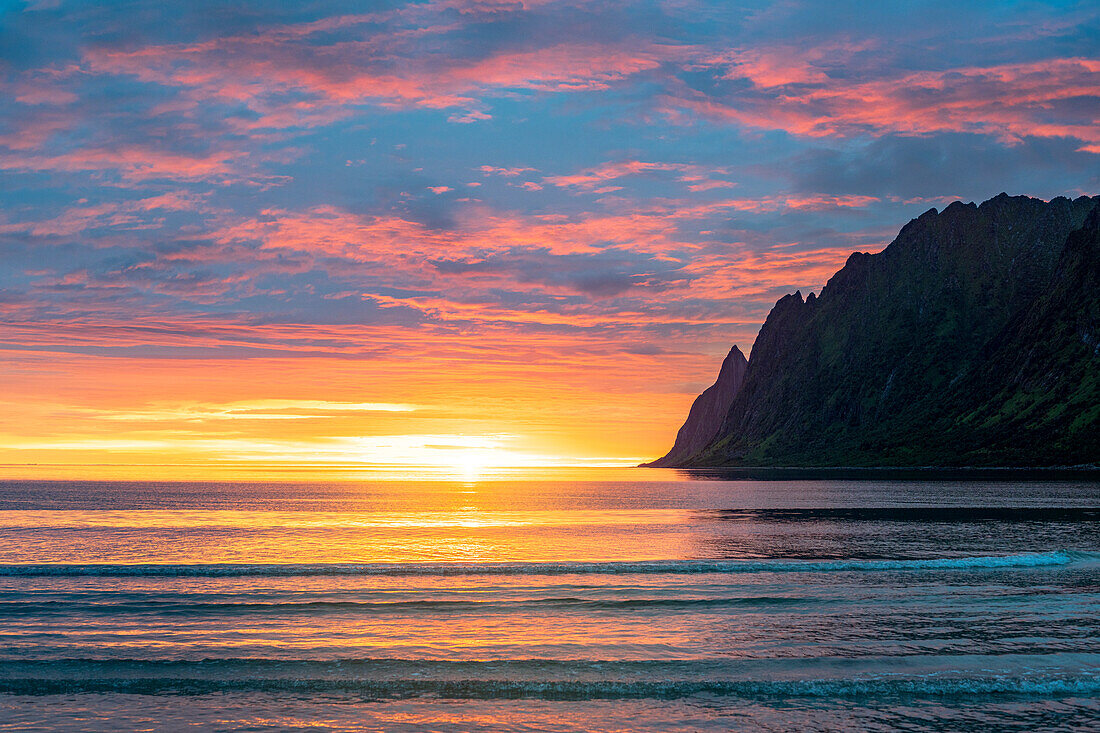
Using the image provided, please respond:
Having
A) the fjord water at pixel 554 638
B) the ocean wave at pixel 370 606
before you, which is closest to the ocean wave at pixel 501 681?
the fjord water at pixel 554 638

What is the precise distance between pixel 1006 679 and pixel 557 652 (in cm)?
1305

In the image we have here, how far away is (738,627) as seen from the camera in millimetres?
28844

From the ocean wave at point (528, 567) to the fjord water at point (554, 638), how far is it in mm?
226

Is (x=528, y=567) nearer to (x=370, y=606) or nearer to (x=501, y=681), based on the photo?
(x=370, y=606)

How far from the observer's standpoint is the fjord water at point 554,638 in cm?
1938

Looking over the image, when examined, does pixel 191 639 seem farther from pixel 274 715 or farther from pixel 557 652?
pixel 557 652

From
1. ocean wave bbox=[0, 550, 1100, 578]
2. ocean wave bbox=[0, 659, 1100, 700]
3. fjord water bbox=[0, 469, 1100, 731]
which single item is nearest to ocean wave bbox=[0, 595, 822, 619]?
fjord water bbox=[0, 469, 1100, 731]

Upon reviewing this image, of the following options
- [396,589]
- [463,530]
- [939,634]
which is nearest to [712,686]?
[939,634]

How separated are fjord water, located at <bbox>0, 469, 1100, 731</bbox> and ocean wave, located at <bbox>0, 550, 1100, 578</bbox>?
23 centimetres

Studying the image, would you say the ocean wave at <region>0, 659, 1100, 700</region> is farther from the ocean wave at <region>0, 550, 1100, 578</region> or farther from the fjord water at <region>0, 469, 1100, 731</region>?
the ocean wave at <region>0, 550, 1100, 578</region>

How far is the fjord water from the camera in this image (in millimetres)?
19375

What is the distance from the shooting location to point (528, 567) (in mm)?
46312

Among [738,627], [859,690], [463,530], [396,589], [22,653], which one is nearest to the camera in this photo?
[859,690]

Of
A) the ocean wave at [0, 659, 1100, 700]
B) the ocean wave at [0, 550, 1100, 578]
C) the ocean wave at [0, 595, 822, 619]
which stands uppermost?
the ocean wave at [0, 659, 1100, 700]
